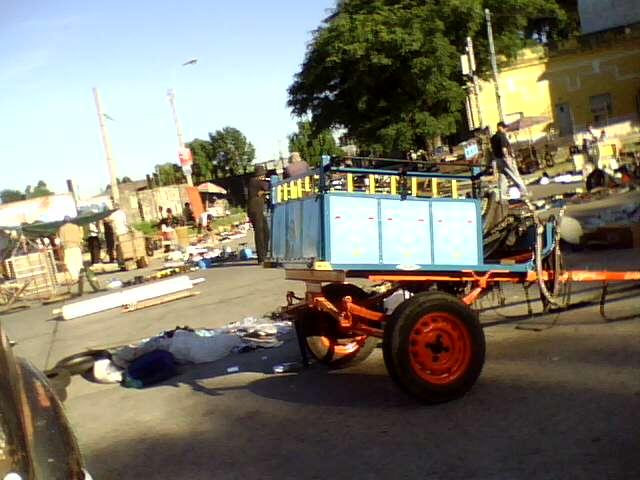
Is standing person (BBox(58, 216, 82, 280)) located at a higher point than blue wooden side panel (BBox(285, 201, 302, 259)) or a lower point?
lower

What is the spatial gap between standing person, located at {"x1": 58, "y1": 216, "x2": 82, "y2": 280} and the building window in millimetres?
35085

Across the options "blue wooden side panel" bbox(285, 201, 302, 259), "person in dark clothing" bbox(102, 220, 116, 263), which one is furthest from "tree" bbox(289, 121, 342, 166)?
"blue wooden side panel" bbox(285, 201, 302, 259)

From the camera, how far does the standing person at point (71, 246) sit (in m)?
21.2

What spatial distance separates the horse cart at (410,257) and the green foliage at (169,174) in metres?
63.1

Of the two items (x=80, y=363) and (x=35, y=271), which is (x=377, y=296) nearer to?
(x=80, y=363)

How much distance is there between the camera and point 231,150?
67.6m

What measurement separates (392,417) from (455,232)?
1.51 m

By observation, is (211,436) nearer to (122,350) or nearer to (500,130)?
(122,350)

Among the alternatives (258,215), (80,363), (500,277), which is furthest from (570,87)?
(500,277)

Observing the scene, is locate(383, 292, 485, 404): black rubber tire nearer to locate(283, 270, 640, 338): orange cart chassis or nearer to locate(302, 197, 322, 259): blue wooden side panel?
locate(283, 270, 640, 338): orange cart chassis

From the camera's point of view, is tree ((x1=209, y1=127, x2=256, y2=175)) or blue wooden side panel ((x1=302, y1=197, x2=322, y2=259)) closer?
blue wooden side panel ((x1=302, y1=197, x2=322, y2=259))

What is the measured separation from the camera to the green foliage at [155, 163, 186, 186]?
6969cm

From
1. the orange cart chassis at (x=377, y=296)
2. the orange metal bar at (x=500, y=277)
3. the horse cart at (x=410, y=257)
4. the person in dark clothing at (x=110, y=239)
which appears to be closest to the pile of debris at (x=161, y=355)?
the horse cart at (x=410, y=257)

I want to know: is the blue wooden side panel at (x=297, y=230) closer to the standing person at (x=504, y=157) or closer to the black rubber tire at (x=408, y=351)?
the black rubber tire at (x=408, y=351)
